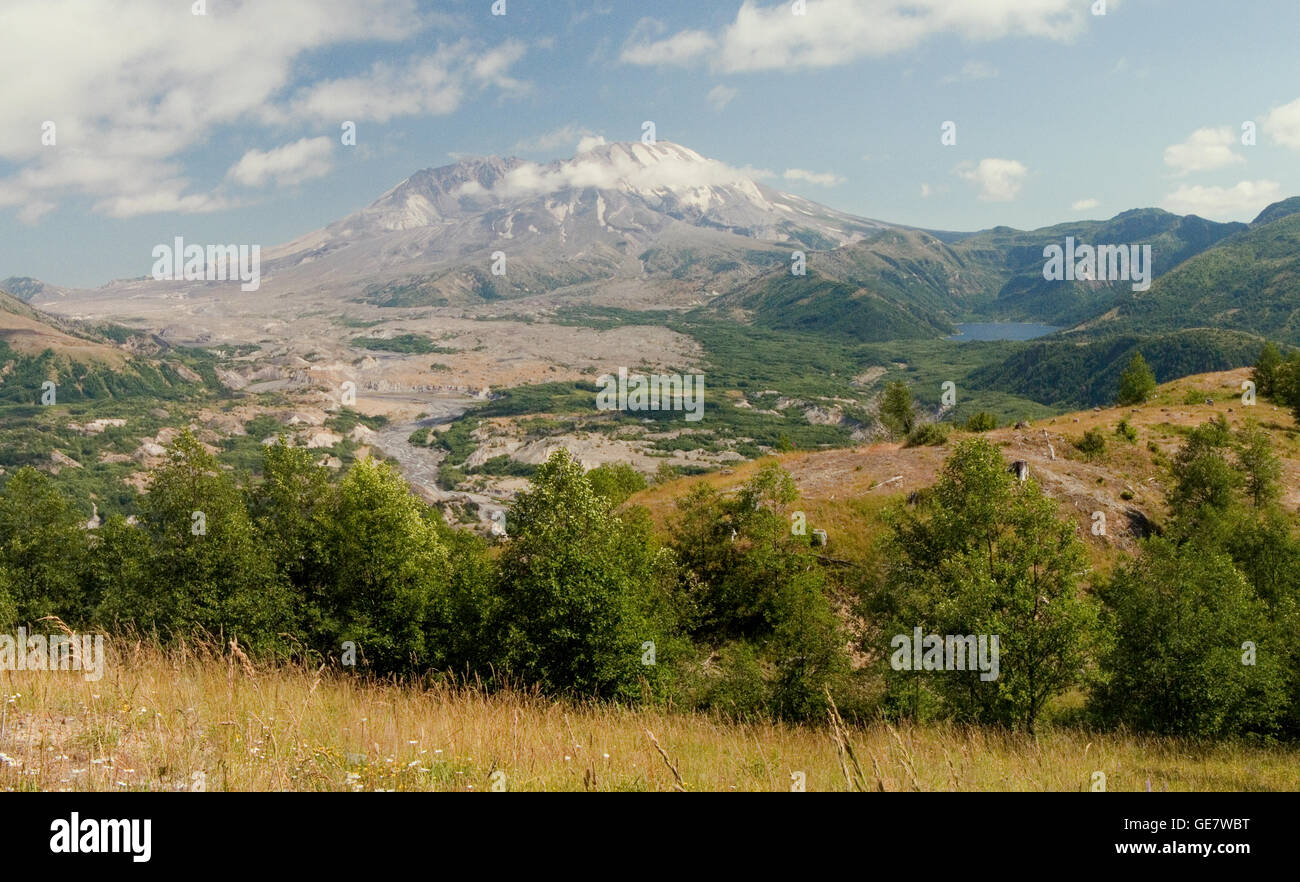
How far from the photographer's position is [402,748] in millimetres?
8055

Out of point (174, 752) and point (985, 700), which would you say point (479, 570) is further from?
point (174, 752)

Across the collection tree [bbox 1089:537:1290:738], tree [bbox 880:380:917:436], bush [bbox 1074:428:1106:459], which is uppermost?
tree [bbox 880:380:917:436]

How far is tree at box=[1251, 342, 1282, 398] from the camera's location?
3307 inches

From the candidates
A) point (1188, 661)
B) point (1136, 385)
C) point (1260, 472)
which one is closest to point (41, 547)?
point (1188, 661)

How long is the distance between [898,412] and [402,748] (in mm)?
88905

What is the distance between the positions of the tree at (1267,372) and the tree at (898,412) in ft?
132

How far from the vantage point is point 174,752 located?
7.19 metres

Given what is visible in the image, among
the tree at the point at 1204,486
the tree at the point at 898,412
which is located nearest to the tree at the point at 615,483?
the tree at the point at 898,412

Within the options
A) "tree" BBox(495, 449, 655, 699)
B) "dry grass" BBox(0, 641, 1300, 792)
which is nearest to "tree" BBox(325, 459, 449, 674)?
"tree" BBox(495, 449, 655, 699)

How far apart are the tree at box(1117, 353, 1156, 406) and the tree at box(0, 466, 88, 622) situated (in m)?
107

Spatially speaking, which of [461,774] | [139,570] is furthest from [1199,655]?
[139,570]

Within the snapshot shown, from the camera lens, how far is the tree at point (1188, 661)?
27.5 metres

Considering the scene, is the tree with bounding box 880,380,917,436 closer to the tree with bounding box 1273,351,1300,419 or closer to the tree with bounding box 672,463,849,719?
the tree with bounding box 1273,351,1300,419
